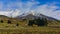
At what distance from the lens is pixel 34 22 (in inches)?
3720

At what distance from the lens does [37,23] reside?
92.2m

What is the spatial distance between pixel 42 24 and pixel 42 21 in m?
1.41

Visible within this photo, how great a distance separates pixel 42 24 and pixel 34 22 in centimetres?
431

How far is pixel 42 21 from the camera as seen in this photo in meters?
92.4

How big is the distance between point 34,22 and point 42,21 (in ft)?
12.6

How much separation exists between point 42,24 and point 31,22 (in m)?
4.92

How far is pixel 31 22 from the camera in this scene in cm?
9369

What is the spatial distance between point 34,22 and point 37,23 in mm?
2616

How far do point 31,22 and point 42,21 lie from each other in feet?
15.3

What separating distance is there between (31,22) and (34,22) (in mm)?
1494
